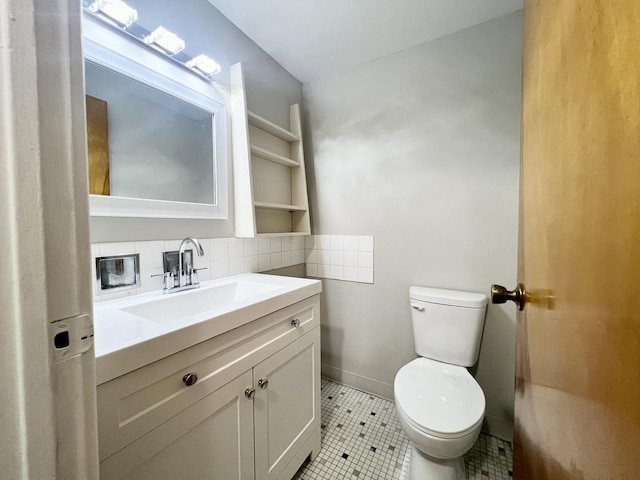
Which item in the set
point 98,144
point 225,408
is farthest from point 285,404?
point 98,144

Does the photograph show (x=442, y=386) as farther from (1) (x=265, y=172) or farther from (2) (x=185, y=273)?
(1) (x=265, y=172)

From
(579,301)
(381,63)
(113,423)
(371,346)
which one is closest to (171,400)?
(113,423)

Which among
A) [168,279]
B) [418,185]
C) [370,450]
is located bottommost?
[370,450]

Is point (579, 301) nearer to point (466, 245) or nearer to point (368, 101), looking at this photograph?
point (466, 245)

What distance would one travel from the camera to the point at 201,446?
2.38 feet

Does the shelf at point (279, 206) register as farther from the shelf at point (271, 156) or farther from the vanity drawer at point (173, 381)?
the vanity drawer at point (173, 381)

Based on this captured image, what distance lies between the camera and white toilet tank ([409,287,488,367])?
130 centimetres

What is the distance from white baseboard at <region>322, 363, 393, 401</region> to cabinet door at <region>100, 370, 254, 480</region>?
1.07m

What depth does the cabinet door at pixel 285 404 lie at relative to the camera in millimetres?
915

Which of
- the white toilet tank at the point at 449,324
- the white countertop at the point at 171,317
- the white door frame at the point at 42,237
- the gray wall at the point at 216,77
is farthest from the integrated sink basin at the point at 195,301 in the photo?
the white toilet tank at the point at 449,324

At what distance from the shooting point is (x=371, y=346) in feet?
5.67

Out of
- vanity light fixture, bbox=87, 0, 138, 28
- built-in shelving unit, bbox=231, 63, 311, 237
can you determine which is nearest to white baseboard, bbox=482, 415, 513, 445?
built-in shelving unit, bbox=231, 63, 311, 237

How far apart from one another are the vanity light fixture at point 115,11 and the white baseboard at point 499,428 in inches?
100

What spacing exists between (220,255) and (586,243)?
1.36 m
